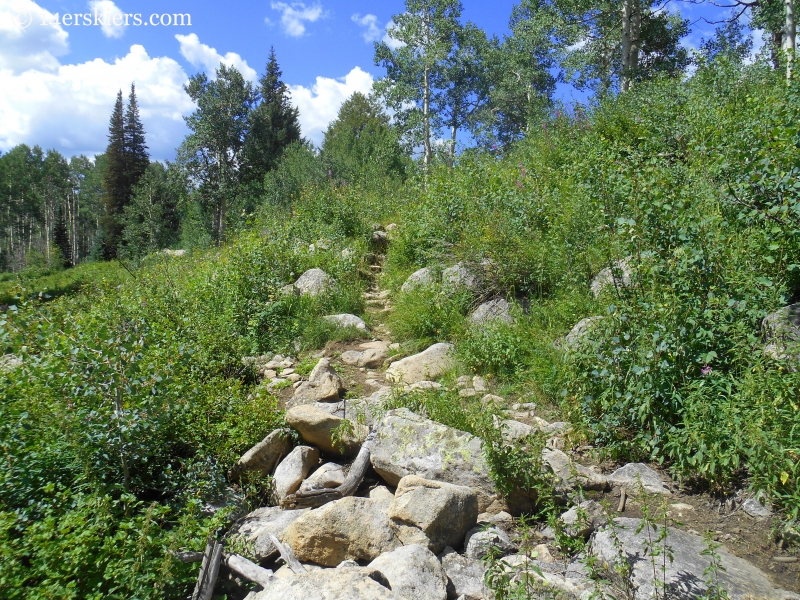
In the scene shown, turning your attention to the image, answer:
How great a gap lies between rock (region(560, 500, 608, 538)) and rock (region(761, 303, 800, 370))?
4.99 feet

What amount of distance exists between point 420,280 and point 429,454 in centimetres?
396

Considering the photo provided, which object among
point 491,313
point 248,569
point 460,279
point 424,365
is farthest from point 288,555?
point 460,279

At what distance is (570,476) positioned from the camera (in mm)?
3635

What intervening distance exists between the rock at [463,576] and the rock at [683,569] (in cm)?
67

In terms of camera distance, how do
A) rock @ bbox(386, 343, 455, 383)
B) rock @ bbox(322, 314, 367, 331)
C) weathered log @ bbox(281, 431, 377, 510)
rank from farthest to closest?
rock @ bbox(322, 314, 367, 331) → rock @ bbox(386, 343, 455, 383) → weathered log @ bbox(281, 431, 377, 510)

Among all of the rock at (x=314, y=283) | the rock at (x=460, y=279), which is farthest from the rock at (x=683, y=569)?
the rock at (x=314, y=283)

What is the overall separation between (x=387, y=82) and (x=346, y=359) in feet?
74.1

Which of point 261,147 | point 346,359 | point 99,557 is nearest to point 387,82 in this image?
point 261,147

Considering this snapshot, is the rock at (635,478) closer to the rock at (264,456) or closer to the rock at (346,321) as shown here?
the rock at (264,456)

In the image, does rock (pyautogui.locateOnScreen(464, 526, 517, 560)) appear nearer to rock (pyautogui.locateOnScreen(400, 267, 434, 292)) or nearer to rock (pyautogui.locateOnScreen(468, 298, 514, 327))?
rock (pyautogui.locateOnScreen(468, 298, 514, 327))

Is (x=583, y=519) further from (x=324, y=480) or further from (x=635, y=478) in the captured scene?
(x=324, y=480)

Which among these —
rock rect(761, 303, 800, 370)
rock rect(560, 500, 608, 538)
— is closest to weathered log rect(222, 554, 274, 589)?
rock rect(560, 500, 608, 538)

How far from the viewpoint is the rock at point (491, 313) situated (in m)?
6.27

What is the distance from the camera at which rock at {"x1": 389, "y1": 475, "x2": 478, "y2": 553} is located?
340 cm
